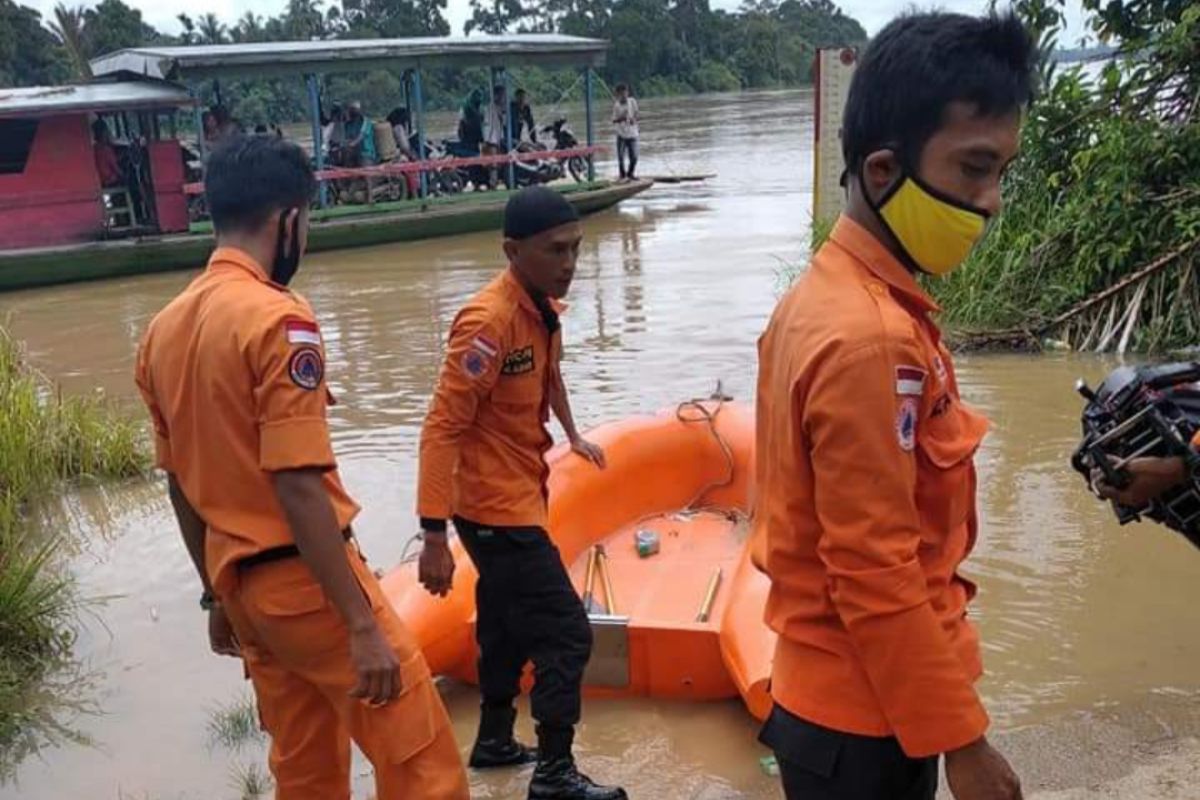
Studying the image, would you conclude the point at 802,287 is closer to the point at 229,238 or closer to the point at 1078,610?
the point at 229,238

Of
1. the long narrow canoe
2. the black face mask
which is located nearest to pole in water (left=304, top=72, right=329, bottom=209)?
the long narrow canoe

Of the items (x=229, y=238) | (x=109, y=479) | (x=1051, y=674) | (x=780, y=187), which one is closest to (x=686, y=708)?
(x=1051, y=674)

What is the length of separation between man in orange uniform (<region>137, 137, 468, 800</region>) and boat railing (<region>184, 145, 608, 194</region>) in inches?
461

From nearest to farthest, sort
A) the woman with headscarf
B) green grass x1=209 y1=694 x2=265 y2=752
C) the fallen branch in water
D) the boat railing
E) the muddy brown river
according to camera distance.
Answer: the muddy brown river → green grass x1=209 y1=694 x2=265 y2=752 → the fallen branch in water → the boat railing → the woman with headscarf

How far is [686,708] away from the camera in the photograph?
3.63 meters

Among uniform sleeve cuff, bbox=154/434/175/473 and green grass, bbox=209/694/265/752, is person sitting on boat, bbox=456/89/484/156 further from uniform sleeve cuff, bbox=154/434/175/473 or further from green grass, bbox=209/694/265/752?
uniform sleeve cuff, bbox=154/434/175/473

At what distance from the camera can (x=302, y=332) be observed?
2.09 meters

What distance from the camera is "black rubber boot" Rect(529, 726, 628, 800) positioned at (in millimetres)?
3066

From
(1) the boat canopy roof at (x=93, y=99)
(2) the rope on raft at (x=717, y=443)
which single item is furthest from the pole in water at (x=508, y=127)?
(2) the rope on raft at (x=717, y=443)

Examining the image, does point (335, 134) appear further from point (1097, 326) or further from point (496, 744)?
point (496, 744)

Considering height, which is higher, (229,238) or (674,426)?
(229,238)

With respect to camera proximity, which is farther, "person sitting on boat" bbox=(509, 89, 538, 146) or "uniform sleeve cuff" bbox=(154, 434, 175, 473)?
"person sitting on boat" bbox=(509, 89, 538, 146)

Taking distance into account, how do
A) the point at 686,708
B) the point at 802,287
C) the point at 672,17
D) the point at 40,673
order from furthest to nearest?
the point at 672,17
the point at 40,673
the point at 686,708
the point at 802,287

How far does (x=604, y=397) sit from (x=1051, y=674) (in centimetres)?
431
